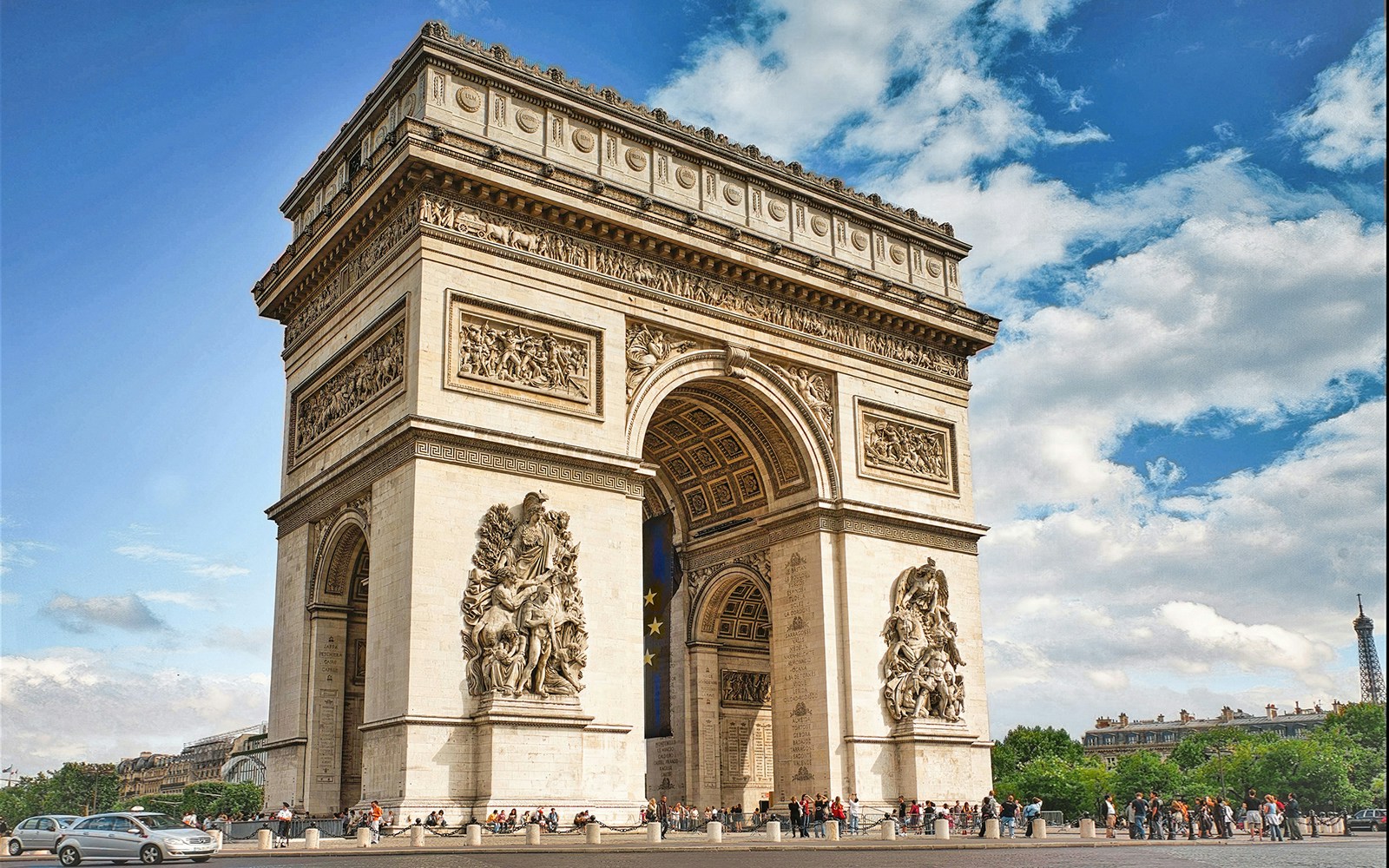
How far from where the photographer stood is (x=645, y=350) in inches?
1180

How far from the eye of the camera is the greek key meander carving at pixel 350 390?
2730cm

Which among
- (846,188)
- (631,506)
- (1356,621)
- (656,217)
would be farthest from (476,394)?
(1356,621)

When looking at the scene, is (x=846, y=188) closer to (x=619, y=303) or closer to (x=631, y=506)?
(x=619, y=303)

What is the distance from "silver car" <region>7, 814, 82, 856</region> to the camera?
24.9m

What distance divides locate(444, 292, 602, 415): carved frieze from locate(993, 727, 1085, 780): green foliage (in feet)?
229

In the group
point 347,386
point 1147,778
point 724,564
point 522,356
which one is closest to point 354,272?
point 347,386

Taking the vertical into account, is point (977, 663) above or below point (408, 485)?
below

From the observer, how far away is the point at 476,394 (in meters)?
26.6

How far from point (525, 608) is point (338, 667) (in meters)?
6.47

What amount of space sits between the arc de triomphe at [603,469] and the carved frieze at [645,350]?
0.08 metres

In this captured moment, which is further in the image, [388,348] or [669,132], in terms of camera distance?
[669,132]

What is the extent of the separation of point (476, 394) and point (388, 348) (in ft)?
8.38

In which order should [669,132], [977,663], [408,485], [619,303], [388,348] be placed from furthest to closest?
[977,663] → [669,132] → [619,303] → [388,348] → [408,485]

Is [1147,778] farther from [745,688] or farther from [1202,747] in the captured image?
[745,688]
